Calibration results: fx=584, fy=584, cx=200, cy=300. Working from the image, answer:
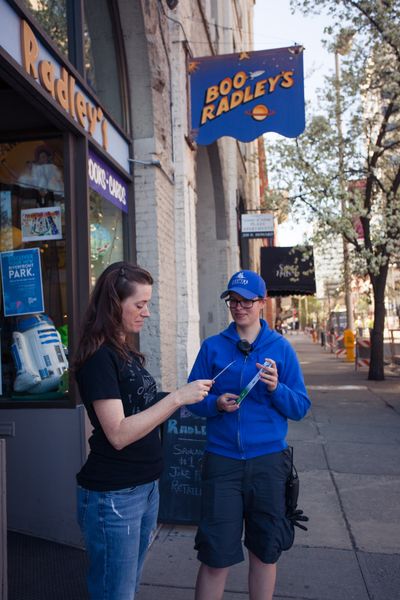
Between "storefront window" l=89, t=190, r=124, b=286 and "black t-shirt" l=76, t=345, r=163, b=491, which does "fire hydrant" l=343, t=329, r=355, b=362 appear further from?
"black t-shirt" l=76, t=345, r=163, b=491

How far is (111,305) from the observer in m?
2.27

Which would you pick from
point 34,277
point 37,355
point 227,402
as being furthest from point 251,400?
point 34,277

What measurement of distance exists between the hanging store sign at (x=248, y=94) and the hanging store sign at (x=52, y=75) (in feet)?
7.87

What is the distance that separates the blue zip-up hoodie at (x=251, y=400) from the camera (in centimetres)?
286

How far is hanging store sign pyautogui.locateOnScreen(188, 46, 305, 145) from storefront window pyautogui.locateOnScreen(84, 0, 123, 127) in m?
1.68

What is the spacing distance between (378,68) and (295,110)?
7.91 metres

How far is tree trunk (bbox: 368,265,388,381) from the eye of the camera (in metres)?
14.7

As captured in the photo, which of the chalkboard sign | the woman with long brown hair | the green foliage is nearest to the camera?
the woman with long brown hair

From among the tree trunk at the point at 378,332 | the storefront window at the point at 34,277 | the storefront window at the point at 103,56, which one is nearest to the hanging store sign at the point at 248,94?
the storefront window at the point at 103,56

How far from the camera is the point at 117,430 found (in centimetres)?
212

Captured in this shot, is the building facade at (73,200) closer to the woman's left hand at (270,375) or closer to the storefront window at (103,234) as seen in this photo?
the storefront window at (103,234)

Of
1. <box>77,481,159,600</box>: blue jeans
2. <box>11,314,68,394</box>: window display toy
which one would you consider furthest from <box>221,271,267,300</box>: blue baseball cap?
<box>11,314,68,394</box>: window display toy

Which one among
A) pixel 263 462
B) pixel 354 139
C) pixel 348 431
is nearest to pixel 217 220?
pixel 354 139

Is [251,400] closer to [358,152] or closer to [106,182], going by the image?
[106,182]
